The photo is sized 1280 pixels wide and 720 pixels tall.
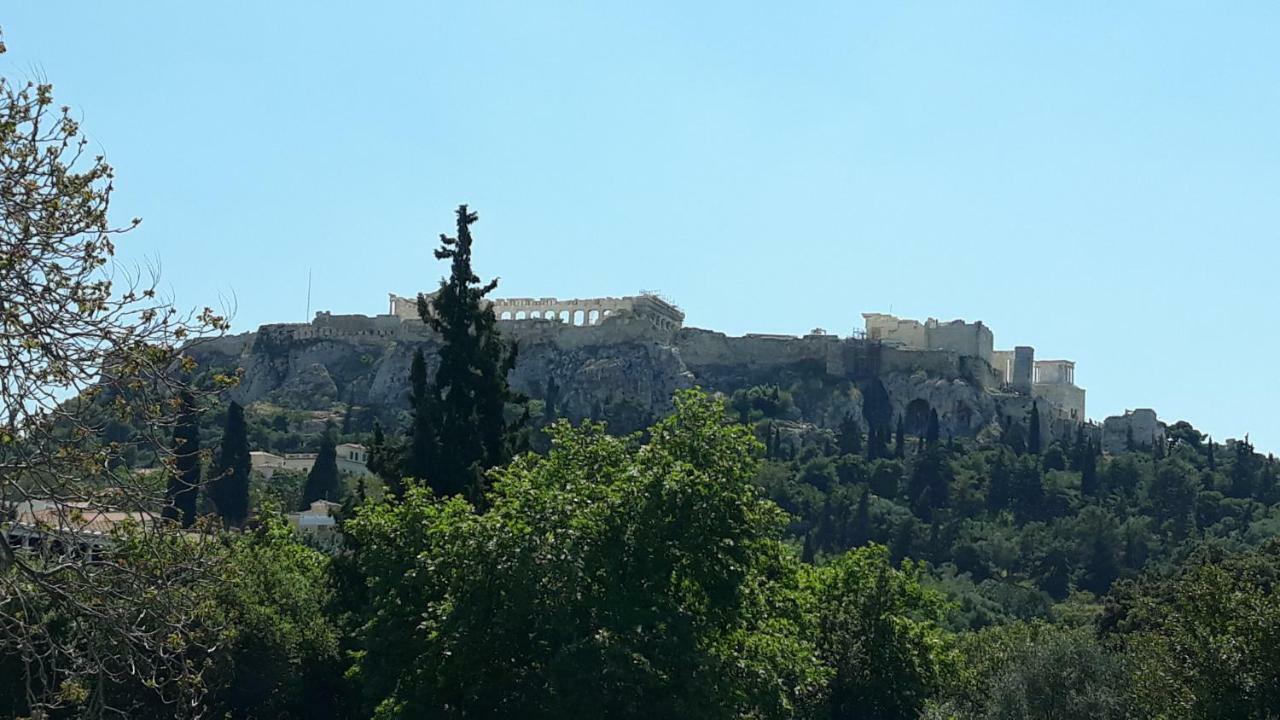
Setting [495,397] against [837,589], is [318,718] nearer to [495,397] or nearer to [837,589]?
[495,397]

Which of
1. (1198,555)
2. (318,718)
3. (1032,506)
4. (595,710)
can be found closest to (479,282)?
(318,718)

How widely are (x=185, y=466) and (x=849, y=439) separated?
214ft

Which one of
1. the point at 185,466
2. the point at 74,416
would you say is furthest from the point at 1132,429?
the point at 74,416

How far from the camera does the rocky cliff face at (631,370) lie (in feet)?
381

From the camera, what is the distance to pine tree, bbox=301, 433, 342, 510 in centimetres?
7812

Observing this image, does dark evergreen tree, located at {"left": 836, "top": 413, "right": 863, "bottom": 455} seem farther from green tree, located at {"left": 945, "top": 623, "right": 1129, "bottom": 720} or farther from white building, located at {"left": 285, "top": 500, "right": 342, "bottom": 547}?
green tree, located at {"left": 945, "top": 623, "right": 1129, "bottom": 720}

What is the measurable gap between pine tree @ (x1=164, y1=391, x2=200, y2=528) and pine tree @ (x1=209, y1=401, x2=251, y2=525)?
1.96 m

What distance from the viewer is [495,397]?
107 feet

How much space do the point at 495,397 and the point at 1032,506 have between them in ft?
221

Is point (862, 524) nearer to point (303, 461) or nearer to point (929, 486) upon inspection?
point (929, 486)

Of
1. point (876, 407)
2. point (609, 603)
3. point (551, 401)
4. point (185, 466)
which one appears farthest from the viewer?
point (876, 407)

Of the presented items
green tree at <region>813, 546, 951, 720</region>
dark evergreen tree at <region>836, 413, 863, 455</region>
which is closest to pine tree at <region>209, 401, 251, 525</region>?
green tree at <region>813, 546, 951, 720</region>

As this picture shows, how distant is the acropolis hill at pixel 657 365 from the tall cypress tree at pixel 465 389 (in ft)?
246

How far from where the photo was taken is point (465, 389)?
3256cm
